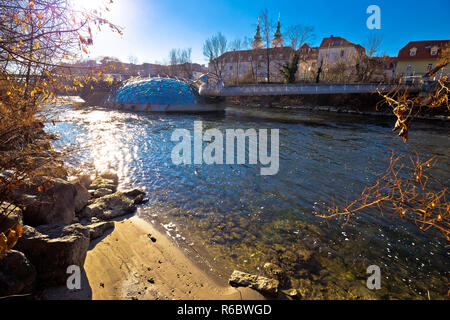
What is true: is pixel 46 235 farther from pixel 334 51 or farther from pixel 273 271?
pixel 334 51

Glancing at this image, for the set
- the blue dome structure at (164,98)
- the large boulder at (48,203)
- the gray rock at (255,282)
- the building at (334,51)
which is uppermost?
the building at (334,51)

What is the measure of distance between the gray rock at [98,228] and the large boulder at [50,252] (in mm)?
1187

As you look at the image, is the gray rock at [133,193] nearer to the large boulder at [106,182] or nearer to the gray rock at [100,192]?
the gray rock at [100,192]

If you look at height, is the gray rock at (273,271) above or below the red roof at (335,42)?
below

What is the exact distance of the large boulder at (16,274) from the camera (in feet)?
8.14

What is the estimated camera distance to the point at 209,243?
15.5 ft

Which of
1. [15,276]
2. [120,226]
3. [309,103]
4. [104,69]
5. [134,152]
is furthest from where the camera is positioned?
[309,103]

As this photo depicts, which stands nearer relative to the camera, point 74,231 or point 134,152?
point 74,231

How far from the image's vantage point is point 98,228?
454cm

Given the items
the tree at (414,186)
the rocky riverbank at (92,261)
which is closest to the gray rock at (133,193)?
the rocky riverbank at (92,261)

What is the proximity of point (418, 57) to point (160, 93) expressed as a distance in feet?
176

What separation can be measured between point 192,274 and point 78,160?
9093 mm

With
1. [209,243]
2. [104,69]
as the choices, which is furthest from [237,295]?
[104,69]

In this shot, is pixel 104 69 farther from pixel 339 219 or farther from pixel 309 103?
pixel 309 103
